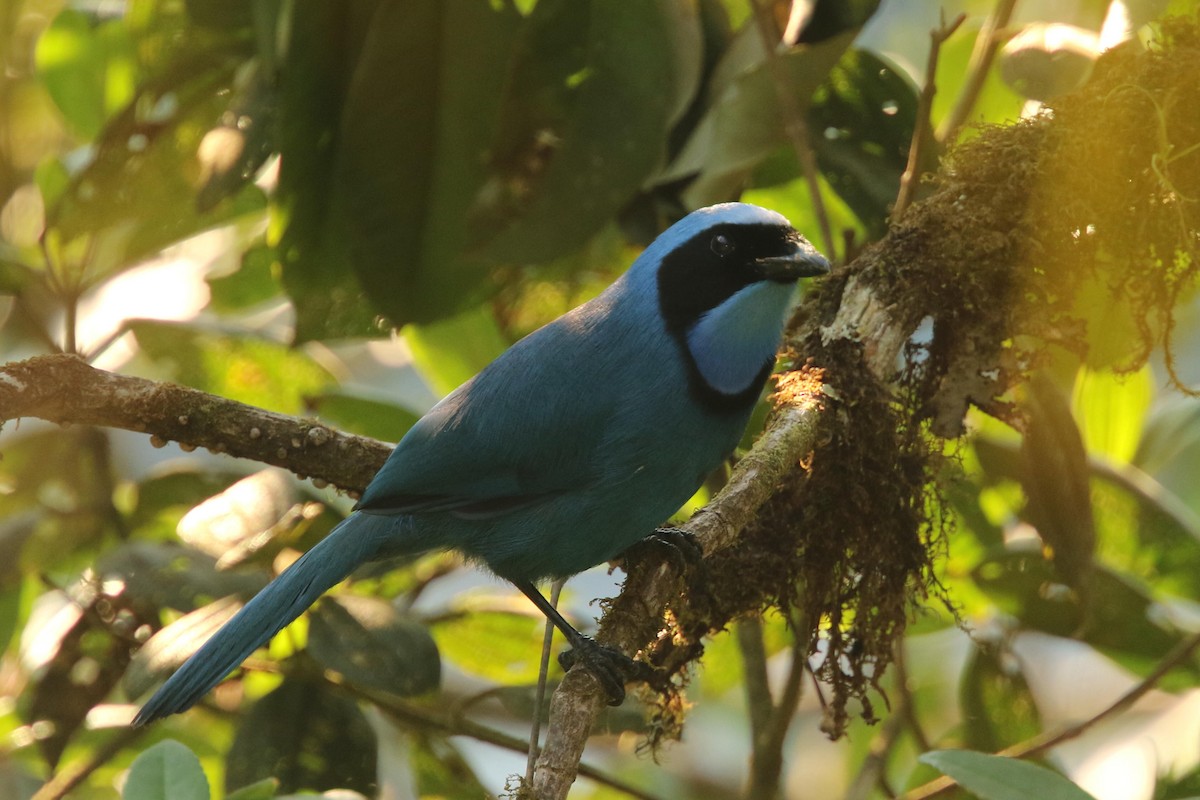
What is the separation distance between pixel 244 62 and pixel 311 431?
5.68ft

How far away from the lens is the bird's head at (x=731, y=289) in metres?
2.88

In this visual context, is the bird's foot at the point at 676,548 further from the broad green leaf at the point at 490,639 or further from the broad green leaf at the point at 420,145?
the broad green leaf at the point at 420,145

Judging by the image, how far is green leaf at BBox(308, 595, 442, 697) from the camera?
2900 mm

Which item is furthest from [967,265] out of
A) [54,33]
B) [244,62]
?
[54,33]

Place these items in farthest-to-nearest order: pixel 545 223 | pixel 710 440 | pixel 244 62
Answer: pixel 244 62 < pixel 545 223 < pixel 710 440

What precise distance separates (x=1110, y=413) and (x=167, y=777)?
121 inches

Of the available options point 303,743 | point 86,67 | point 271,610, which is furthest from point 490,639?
point 86,67

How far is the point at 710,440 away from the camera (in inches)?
113

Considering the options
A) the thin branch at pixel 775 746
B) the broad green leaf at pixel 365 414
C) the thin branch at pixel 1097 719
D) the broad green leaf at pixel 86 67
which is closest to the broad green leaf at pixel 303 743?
the broad green leaf at pixel 365 414

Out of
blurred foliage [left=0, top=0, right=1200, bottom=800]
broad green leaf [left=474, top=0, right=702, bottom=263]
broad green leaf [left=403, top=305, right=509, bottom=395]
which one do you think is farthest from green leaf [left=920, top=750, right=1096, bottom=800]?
broad green leaf [left=403, top=305, right=509, bottom=395]

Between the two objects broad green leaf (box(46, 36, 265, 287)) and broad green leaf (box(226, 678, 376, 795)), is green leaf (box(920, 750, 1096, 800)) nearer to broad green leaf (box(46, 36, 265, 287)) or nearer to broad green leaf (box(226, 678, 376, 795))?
broad green leaf (box(226, 678, 376, 795))

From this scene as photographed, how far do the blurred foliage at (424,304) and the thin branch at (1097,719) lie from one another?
6.3 inches

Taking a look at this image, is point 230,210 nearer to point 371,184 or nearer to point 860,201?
point 371,184

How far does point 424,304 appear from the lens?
3.65 meters
